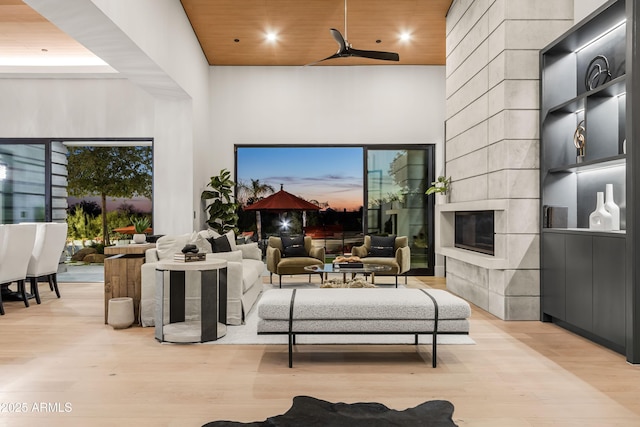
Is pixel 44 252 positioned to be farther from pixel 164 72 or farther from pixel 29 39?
pixel 29 39

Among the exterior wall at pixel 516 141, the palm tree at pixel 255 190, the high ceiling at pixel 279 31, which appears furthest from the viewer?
the palm tree at pixel 255 190

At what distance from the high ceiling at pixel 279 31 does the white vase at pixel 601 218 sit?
376 centimetres

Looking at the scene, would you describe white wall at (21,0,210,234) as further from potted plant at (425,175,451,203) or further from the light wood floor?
potted plant at (425,175,451,203)

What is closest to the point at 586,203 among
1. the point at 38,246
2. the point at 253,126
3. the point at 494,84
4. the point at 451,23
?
the point at 494,84

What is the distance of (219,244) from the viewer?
5.22 m

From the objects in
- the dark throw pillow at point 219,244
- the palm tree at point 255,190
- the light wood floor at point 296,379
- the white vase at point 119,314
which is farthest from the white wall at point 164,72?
the palm tree at point 255,190

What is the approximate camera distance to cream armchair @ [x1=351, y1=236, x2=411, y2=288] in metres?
6.44

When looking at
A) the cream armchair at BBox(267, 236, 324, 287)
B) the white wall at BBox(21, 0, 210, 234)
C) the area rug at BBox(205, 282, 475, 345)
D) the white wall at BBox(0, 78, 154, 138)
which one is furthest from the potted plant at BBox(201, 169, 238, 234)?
the area rug at BBox(205, 282, 475, 345)

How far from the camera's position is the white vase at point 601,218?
372 centimetres

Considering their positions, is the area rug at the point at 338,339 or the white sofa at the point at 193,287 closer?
the area rug at the point at 338,339

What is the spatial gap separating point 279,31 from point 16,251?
4640 mm

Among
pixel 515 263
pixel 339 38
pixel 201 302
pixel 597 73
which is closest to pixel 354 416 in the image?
pixel 201 302

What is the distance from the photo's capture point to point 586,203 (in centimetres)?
436

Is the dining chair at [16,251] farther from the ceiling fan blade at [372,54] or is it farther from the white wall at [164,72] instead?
the ceiling fan blade at [372,54]
